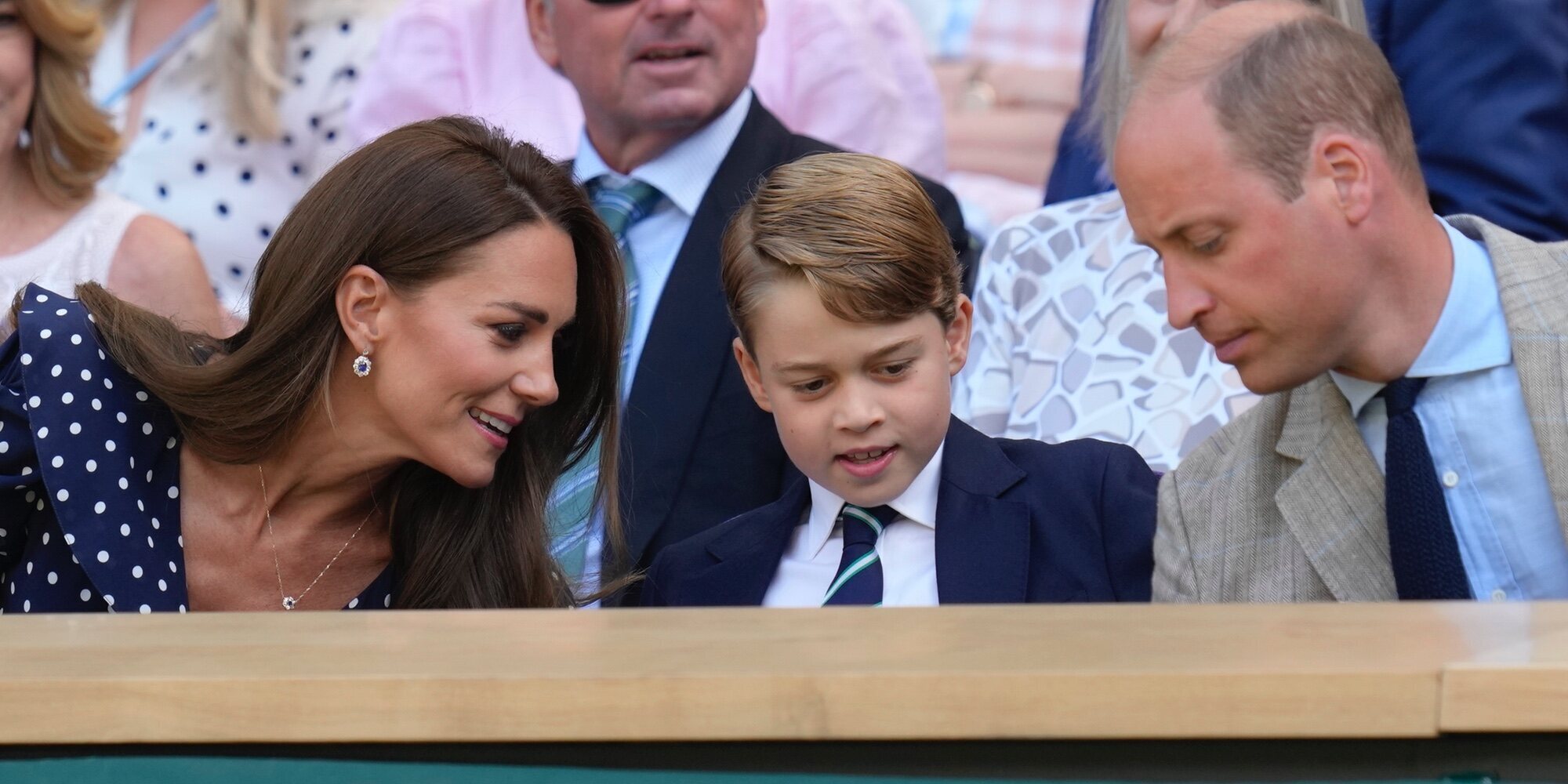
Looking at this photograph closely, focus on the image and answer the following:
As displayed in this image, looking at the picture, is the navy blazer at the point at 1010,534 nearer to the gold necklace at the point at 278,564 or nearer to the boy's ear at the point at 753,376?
the boy's ear at the point at 753,376

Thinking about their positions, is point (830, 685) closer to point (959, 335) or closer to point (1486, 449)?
point (1486, 449)

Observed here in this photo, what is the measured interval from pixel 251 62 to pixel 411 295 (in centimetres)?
159

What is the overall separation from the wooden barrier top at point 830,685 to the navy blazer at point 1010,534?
98 cm

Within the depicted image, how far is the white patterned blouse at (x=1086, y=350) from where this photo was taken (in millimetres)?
2436

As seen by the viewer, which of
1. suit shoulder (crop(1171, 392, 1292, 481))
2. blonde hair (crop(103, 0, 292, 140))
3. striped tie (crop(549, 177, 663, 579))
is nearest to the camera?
suit shoulder (crop(1171, 392, 1292, 481))

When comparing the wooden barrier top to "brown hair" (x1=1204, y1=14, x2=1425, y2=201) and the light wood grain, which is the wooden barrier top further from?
"brown hair" (x1=1204, y1=14, x2=1425, y2=201)

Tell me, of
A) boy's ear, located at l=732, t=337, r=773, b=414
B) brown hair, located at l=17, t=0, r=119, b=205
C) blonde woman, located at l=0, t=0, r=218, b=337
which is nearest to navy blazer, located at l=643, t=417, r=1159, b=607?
boy's ear, located at l=732, t=337, r=773, b=414

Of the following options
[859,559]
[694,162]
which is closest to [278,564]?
[859,559]

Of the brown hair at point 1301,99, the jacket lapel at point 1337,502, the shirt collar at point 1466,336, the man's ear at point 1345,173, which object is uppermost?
the brown hair at point 1301,99

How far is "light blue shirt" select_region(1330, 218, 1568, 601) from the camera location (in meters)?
1.65

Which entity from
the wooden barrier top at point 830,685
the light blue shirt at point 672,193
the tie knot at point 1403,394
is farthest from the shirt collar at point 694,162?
the wooden barrier top at point 830,685

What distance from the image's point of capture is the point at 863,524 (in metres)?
2.03

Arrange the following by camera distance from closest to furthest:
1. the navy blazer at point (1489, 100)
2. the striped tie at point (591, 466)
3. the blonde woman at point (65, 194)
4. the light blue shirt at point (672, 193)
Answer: the navy blazer at point (1489, 100) → the striped tie at point (591, 466) → the light blue shirt at point (672, 193) → the blonde woman at point (65, 194)

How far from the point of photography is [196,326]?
2.76m
